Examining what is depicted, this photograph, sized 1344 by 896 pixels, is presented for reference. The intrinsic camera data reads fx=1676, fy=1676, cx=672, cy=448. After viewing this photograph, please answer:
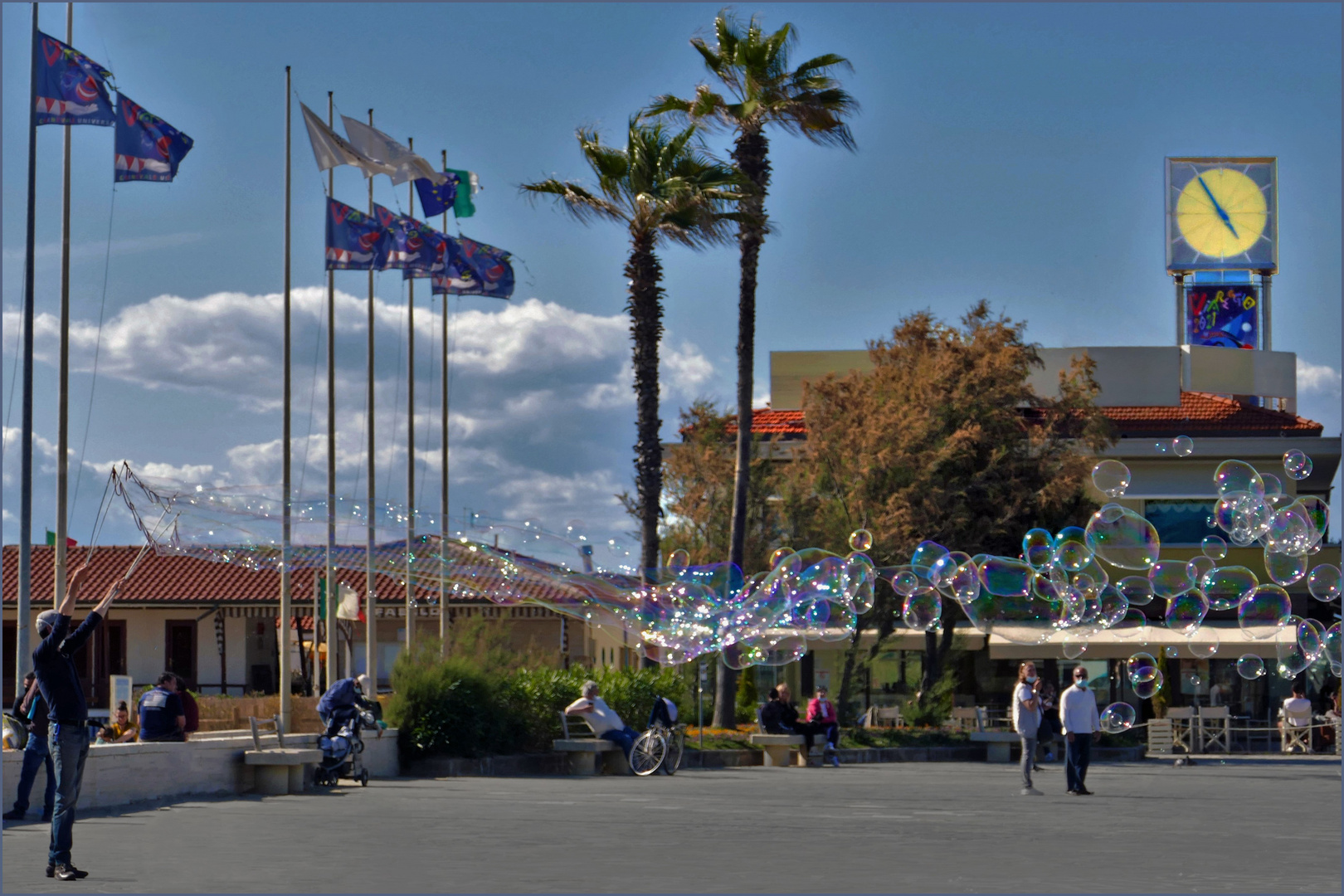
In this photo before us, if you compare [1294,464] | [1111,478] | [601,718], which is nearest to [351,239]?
[601,718]

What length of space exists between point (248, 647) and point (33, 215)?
26.5 m

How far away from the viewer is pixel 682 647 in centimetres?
2116

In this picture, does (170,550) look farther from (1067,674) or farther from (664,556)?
(1067,674)

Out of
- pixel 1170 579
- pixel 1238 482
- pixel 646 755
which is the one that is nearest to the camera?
pixel 1170 579

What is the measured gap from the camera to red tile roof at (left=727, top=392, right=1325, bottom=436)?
42969 mm

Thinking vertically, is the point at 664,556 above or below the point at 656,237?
below

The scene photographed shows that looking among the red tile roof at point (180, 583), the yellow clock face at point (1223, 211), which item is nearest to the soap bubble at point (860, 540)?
the red tile roof at point (180, 583)

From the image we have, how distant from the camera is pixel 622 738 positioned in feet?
77.0

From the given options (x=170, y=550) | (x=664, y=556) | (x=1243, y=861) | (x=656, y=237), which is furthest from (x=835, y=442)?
(x=1243, y=861)

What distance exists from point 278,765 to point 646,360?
1368 centimetres

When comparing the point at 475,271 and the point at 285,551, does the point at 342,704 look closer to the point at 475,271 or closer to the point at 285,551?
the point at 285,551

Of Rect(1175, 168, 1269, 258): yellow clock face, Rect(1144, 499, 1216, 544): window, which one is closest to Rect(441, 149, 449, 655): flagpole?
Rect(1144, 499, 1216, 544): window

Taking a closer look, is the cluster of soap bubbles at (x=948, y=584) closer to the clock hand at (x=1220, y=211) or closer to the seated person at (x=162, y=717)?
the seated person at (x=162, y=717)

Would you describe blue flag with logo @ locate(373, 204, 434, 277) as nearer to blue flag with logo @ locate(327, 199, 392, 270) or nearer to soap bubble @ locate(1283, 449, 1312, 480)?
blue flag with logo @ locate(327, 199, 392, 270)
